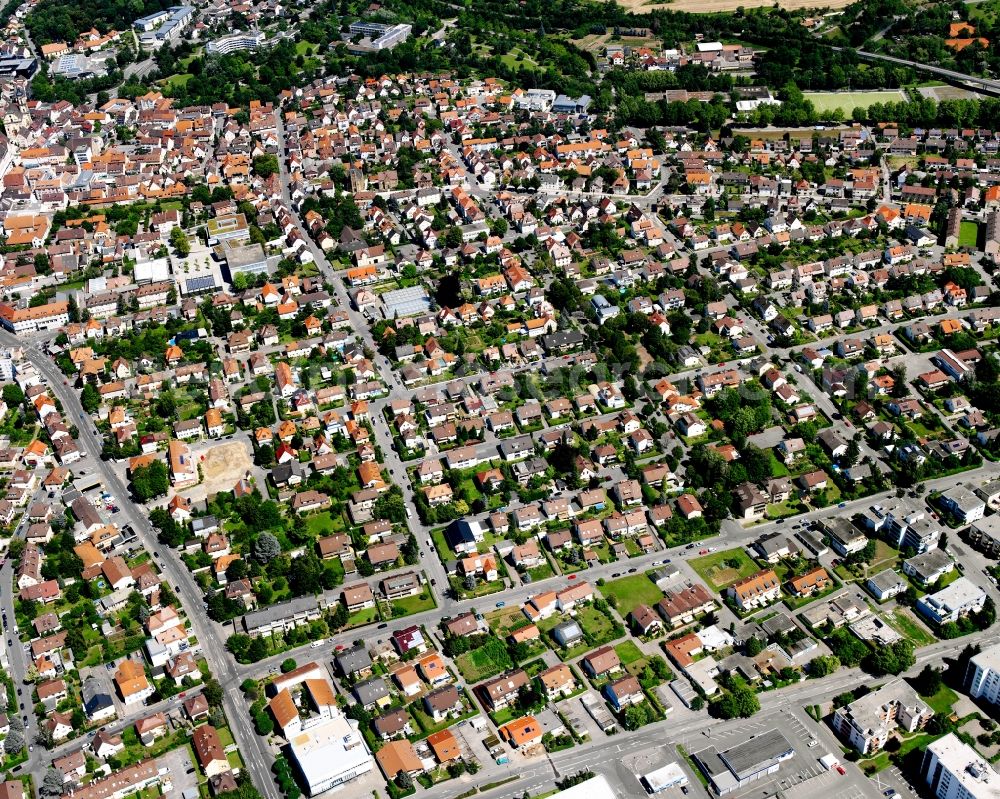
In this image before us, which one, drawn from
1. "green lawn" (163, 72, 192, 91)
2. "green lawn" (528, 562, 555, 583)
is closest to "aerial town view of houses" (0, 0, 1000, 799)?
"green lawn" (528, 562, 555, 583)

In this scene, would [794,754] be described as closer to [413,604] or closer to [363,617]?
[413,604]

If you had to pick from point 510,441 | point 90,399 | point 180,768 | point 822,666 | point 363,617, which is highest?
point 510,441

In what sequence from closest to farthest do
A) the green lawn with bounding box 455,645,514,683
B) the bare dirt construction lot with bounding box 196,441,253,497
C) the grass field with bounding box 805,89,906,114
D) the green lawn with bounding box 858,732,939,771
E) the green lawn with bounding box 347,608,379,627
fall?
the green lawn with bounding box 858,732,939,771
the green lawn with bounding box 455,645,514,683
the green lawn with bounding box 347,608,379,627
the bare dirt construction lot with bounding box 196,441,253,497
the grass field with bounding box 805,89,906,114

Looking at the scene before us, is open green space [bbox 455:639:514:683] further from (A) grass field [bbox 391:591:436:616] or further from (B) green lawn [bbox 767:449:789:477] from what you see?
(B) green lawn [bbox 767:449:789:477]

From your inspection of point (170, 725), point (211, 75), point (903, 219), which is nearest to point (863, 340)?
point (903, 219)

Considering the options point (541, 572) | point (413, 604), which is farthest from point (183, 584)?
point (541, 572)

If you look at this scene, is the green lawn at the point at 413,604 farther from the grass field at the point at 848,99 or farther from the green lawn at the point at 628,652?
the grass field at the point at 848,99
